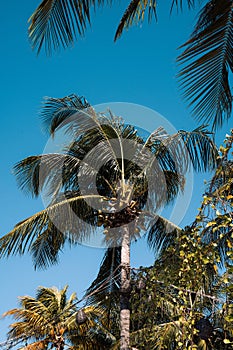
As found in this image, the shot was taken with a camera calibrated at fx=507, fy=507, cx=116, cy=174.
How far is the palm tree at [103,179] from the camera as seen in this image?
9352 millimetres

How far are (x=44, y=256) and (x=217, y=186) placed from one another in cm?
609

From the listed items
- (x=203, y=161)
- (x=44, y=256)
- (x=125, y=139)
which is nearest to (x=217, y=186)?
(x=203, y=161)

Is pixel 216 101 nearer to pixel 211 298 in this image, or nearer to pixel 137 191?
pixel 211 298

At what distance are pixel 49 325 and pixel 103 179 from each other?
199 inches

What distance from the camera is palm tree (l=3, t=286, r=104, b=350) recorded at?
43.6 feet

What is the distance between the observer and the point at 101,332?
13086 millimetres

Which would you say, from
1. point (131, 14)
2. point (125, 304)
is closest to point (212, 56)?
point (131, 14)

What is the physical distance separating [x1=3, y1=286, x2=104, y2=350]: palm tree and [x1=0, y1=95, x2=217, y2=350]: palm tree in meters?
2.84

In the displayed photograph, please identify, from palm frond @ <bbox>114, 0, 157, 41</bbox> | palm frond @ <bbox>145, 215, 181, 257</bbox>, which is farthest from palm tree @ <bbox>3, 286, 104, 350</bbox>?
palm frond @ <bbox>114, 0, 157, 41</bbox>

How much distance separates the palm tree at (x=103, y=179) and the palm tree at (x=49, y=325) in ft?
9.33

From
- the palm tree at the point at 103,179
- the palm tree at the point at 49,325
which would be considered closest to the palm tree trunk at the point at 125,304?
the palm tree at the point at 103,179

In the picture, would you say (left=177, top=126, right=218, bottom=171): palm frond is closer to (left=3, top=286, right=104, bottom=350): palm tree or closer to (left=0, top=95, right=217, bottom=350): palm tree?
(left=0, top=95, right=217, bottom=350): palm tree

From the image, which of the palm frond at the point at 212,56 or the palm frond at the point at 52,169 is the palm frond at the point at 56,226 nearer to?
the palm frond at the point at 52,169

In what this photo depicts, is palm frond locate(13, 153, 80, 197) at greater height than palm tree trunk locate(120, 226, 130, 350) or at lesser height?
greater
